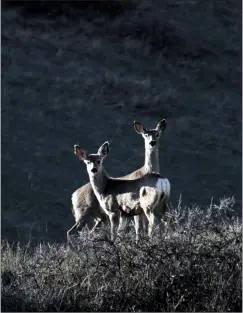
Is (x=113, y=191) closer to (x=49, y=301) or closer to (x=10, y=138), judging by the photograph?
(x=49, y=301)

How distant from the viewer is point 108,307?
37.4 ft

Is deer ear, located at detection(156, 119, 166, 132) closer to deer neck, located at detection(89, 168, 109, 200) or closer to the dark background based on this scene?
deer neck, located at detection(89, 168, 109, 200)

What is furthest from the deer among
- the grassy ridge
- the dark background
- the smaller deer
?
the dark background

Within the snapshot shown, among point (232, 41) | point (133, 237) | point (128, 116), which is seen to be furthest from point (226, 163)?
point (133, 237)

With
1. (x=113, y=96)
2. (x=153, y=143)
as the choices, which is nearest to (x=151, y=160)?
(x=153, y=143)

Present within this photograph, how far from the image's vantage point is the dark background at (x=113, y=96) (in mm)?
23375

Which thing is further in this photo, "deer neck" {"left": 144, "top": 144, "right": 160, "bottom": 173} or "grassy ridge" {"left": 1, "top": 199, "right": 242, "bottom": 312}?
"deer neck" {"left": 144, "top": 144, "right": 160, "bottom": 173}

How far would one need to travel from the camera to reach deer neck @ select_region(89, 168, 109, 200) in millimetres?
15352

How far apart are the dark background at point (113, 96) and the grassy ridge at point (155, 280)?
8.69 metres

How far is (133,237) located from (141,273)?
54 cm

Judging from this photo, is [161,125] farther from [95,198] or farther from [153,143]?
[95,198]

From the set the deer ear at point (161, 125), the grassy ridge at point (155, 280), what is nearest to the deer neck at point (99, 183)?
the deer ear at point (161, 125)

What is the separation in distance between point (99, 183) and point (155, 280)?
4053mm

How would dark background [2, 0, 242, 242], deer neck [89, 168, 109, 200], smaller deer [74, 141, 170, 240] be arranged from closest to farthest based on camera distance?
1. smaller deer [74, 141, 170, 240]
2. deer neck [89, 168, 109, 200]
3. dark background [2, 0, 242, 242]
